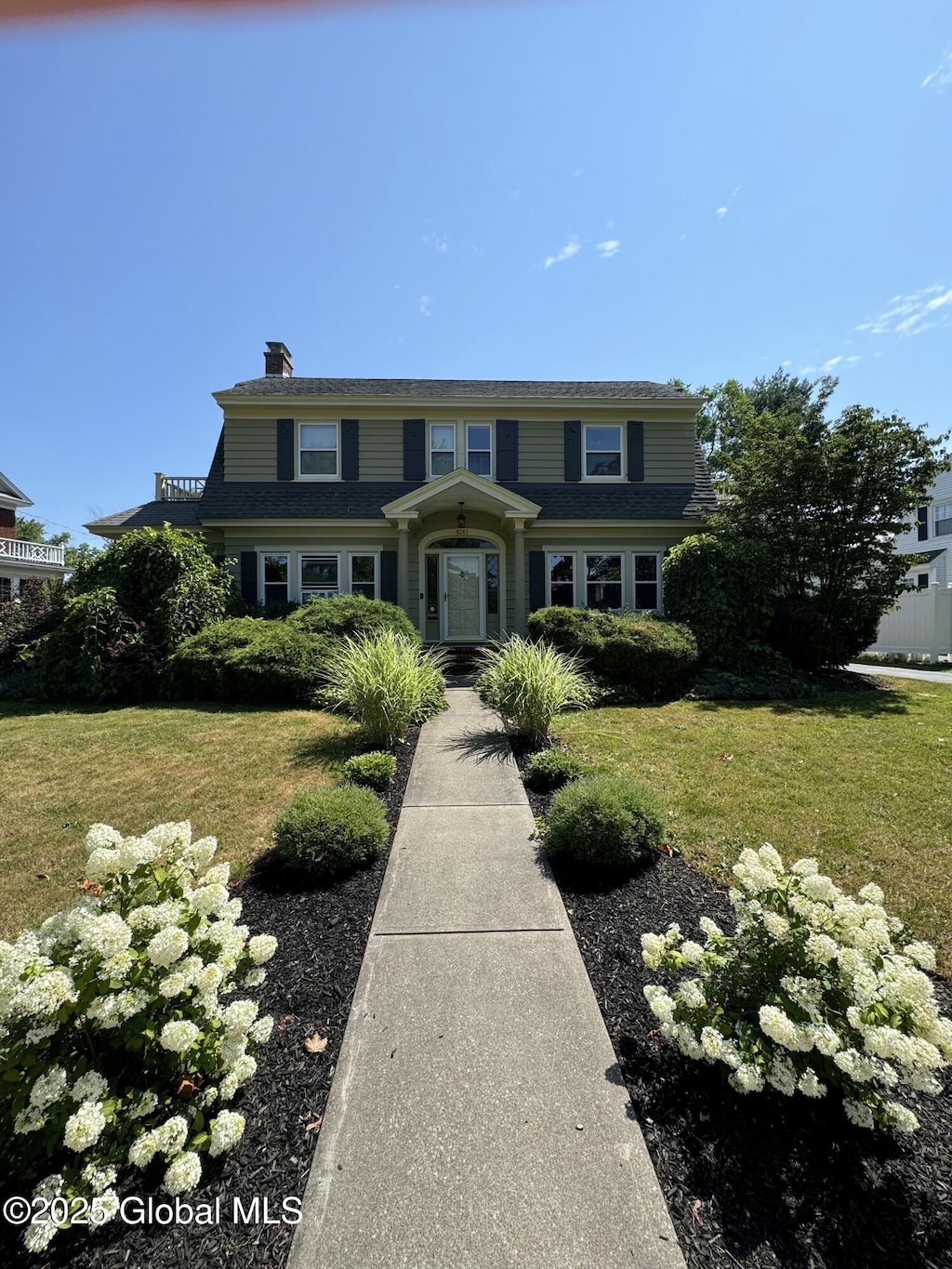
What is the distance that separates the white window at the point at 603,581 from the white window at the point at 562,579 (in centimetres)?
36

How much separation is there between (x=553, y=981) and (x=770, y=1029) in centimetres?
105

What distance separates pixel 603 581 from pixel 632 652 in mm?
4772

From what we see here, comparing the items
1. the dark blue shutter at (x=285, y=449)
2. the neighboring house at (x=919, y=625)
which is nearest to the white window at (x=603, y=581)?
the neighboring house at (x=919, y=625)

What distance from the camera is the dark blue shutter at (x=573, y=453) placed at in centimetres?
1359

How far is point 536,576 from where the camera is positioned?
42.3 feet

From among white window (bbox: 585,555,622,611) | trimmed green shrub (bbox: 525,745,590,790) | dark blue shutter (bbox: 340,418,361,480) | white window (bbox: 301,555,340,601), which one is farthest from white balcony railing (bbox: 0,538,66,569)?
trimmed green shrub (bbox: 525,745,590,790)

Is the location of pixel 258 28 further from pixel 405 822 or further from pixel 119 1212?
pixel 405 822

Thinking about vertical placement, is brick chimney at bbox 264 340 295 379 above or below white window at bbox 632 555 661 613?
above

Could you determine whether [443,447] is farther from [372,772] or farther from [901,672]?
[901,672]

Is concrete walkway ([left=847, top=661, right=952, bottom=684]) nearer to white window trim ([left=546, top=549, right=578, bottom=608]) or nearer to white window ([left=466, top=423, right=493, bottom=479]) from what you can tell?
white window trim ([left=546, top=549, right=578, bottom=608])

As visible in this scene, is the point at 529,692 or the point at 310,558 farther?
the point at 310,558

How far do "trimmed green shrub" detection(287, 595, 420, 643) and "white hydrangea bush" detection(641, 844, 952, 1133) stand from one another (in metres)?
7.29

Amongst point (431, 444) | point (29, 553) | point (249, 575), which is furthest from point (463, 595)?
point (29, 553)

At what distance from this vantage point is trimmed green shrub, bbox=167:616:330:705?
8195mm
